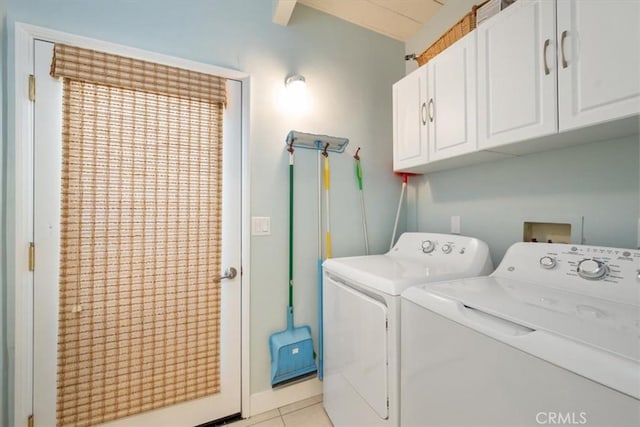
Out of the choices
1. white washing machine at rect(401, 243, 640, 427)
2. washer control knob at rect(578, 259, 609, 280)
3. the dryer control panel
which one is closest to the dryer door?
white washing machine at rect(401, 243, 640, 427)

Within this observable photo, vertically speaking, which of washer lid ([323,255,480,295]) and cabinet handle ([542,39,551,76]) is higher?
cabinet handle ([542,39,551,76])

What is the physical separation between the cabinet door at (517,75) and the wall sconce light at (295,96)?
102cm

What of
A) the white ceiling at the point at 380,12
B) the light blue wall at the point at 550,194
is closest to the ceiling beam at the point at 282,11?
the white ceiling at the point at 380,12

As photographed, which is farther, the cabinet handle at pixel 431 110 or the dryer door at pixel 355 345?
the cabinet handle at pixel 431 110

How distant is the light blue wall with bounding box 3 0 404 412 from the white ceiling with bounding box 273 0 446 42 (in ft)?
0.18

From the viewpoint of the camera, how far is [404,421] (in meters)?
1.02

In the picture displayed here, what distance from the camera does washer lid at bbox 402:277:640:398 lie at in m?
0.52

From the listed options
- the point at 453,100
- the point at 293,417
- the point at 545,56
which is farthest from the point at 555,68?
the point at 293,417

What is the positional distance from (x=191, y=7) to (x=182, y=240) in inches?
54.3

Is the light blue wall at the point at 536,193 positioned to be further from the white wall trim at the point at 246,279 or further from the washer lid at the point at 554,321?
the white wall trim at the point at 246,279

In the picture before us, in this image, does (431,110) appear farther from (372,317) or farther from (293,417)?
(293,417)

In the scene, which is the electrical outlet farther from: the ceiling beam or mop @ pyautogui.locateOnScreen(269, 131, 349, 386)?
the ceiling beam

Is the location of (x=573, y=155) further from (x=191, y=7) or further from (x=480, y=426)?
(x=191, y=7)

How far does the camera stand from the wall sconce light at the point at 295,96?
1699 mm
